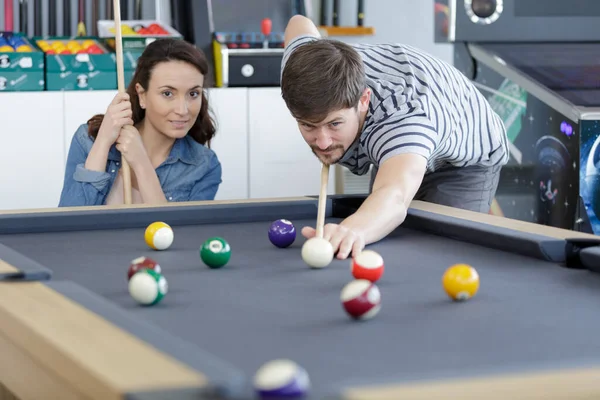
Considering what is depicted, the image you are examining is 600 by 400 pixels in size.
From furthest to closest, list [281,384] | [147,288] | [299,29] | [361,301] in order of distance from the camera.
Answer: [299,29] → [147,288] → [361,301] → [281,384]

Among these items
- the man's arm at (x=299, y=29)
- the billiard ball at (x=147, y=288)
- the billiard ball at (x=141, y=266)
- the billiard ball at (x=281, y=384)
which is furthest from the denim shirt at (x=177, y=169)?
the billiard ball at (x=281, y=384)

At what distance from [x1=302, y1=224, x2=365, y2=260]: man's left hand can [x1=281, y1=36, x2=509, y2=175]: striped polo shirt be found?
300 millimetres

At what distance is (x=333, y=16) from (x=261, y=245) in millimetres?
3062

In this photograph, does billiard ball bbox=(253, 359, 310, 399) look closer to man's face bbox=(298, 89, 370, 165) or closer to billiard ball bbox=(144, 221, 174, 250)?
billiard ball bbox=(144, 221, 174, 250)

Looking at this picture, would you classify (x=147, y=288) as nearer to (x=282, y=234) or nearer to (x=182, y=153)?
(x=282, y=234)

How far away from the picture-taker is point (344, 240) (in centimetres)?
188

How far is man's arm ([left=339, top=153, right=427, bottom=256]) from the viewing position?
6.44 feet

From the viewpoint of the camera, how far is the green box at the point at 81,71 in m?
4.15

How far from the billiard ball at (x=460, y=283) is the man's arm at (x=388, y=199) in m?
0.44

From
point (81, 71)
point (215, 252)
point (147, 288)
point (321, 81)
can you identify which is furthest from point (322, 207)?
point (81, 71)

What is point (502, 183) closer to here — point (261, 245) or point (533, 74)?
point (533, 74)

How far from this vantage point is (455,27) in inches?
145

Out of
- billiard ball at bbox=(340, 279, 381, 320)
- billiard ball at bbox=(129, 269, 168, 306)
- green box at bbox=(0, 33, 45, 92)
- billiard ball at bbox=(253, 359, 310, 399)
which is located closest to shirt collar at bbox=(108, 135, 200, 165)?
green box at bbox=(0, 33, 45, 92)

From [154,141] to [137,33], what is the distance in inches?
55.2
